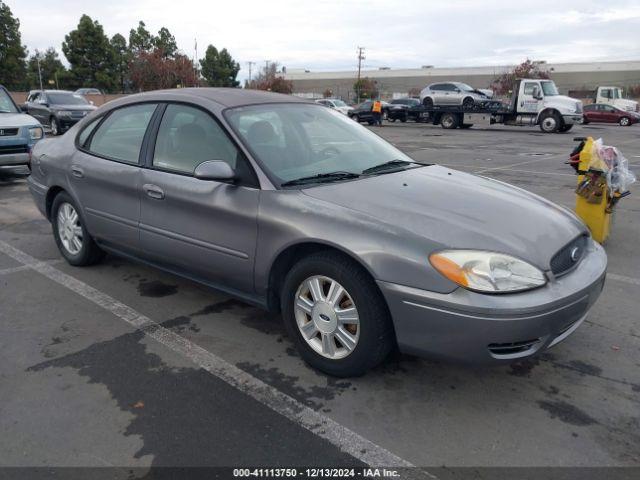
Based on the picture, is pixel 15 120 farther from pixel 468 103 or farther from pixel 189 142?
pixel 468 103

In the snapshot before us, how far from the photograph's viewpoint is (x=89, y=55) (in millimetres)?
56094

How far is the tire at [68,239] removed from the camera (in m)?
4.76

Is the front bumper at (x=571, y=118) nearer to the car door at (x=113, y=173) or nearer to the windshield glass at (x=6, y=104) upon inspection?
the windshield glass at (x=6, y=104)

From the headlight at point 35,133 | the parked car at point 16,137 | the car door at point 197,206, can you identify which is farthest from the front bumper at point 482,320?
the headlight at point 35,133

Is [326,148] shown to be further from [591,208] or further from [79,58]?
[79,58]

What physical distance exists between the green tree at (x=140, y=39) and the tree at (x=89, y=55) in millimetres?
8473

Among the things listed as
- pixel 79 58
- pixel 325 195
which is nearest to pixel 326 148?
pixel 325 195

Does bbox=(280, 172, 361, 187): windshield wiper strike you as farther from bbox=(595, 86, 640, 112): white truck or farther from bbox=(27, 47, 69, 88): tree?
bbox=(27, 47, 69, 88): tree

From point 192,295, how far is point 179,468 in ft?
6.91

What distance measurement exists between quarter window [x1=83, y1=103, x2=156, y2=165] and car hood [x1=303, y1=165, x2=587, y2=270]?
5.42 ft

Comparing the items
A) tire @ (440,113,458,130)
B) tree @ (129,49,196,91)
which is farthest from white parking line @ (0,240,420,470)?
tree @ (129,49,196,91)

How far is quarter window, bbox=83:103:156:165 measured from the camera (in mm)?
4137

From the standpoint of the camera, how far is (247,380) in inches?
123

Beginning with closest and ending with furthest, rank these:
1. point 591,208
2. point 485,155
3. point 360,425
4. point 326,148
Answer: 1. point 360,425
2. point 326,148
3. point 591,208
4. point 485,155
